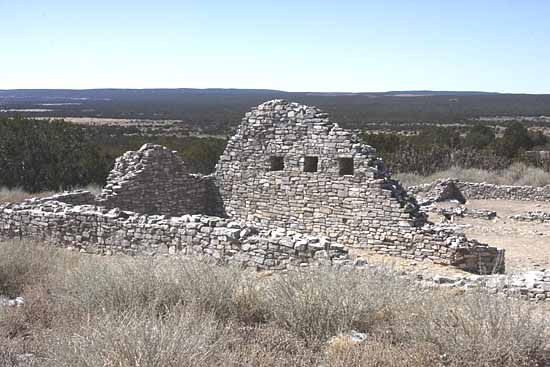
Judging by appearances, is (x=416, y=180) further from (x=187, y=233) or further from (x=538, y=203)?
(x=187, y=233)

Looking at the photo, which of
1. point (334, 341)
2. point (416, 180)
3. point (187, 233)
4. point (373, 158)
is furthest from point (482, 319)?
point (416, 180)

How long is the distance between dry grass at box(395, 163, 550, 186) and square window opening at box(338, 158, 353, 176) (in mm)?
13130

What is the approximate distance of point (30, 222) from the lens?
33.8 feet

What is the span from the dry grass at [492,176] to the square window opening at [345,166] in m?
13.1

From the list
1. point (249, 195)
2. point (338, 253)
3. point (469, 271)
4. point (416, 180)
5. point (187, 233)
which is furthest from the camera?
point (416, 180)

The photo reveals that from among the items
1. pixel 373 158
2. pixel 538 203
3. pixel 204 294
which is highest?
pixel 373 158

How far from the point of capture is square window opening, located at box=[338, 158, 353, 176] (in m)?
11.9

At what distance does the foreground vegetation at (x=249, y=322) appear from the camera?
4250 mm

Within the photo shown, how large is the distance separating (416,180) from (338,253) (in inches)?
714

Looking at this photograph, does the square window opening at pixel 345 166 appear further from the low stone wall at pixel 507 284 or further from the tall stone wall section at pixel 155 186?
the low stone wall at pixel 507 284

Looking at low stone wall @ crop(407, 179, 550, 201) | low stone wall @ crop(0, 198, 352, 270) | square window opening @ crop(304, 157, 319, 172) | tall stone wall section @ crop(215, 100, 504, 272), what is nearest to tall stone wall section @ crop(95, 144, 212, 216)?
tall stone wall section @ crop(215, 100, 504, 272)

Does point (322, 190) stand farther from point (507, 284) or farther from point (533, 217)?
point (533, 217)

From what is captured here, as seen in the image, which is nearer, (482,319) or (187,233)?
(482,319)

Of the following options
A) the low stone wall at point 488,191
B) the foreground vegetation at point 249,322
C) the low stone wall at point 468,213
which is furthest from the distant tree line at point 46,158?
the foreground vegetation at point 249,322
